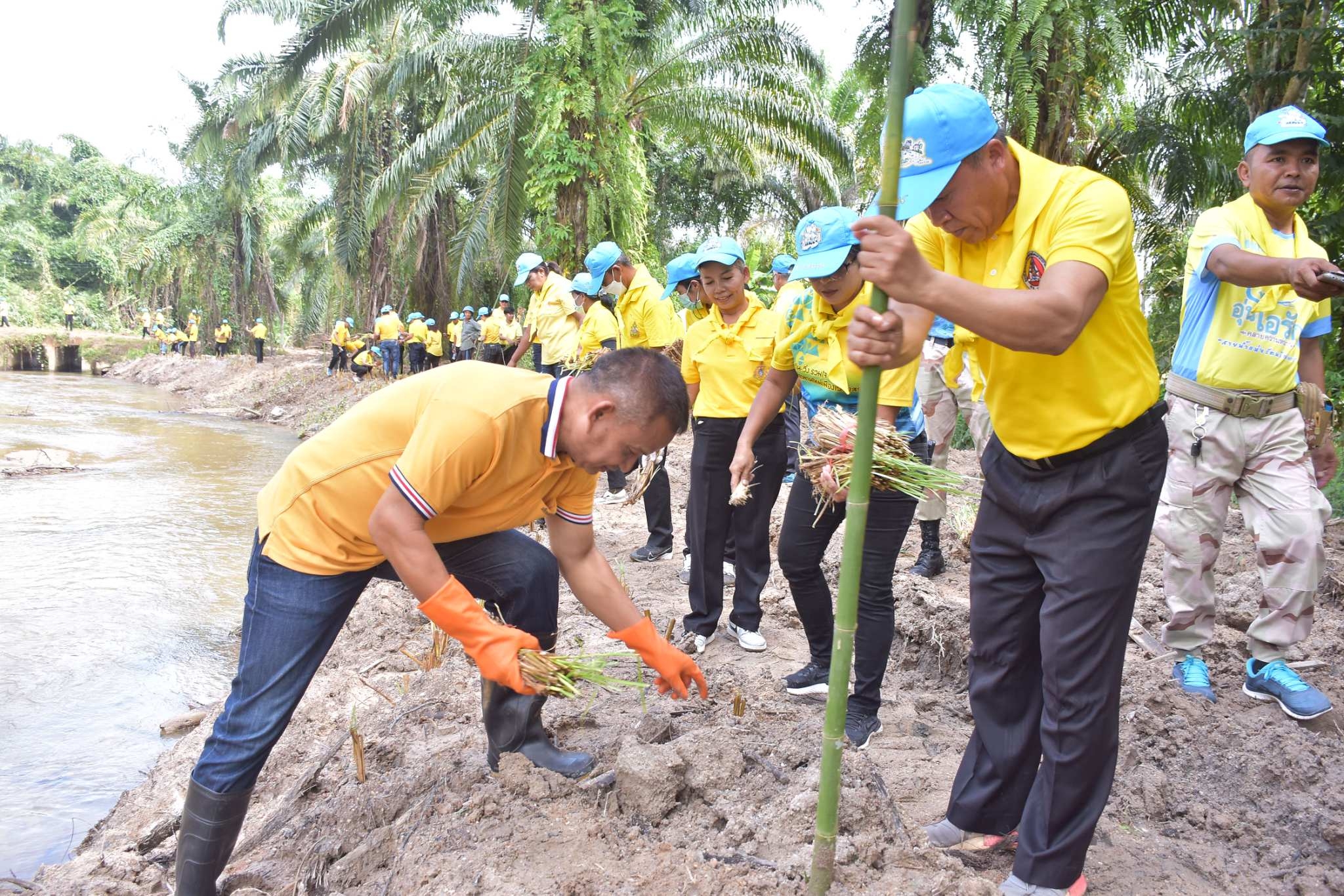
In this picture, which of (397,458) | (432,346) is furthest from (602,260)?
(432,346)

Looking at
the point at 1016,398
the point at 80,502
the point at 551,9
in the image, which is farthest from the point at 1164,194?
the point at 80,502

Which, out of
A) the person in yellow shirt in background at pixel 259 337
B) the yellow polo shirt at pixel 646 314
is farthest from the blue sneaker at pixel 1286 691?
the person in yellow shirt in background at pixel 259 337

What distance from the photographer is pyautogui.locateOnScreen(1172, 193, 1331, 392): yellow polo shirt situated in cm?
358

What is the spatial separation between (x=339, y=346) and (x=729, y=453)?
65.4 ft

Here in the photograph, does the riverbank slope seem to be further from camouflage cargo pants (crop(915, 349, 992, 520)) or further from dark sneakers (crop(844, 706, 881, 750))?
camouflage cargo pants (crop(915, 349, 992, 520))

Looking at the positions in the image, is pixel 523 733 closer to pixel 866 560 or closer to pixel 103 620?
pixel 866 560

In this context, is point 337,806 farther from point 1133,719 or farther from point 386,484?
point 1133,719

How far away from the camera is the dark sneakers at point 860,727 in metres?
3.48

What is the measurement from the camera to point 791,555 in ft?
12.4

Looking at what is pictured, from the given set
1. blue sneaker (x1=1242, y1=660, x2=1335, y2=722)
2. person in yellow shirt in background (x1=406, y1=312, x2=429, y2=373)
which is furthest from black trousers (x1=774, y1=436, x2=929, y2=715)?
person in yellow shirt in background (x1=406, y1=312, x2=429, y2=373)

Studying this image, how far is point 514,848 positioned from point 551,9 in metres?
11.9

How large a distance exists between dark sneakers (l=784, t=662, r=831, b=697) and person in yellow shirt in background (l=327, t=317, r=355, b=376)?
2031 centimetres

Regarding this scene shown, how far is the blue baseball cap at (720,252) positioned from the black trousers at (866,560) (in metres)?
1.38

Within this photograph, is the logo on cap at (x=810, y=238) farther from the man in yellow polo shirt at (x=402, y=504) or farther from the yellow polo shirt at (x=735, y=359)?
the man in yellow polo shirt at (x=402, y=504)
